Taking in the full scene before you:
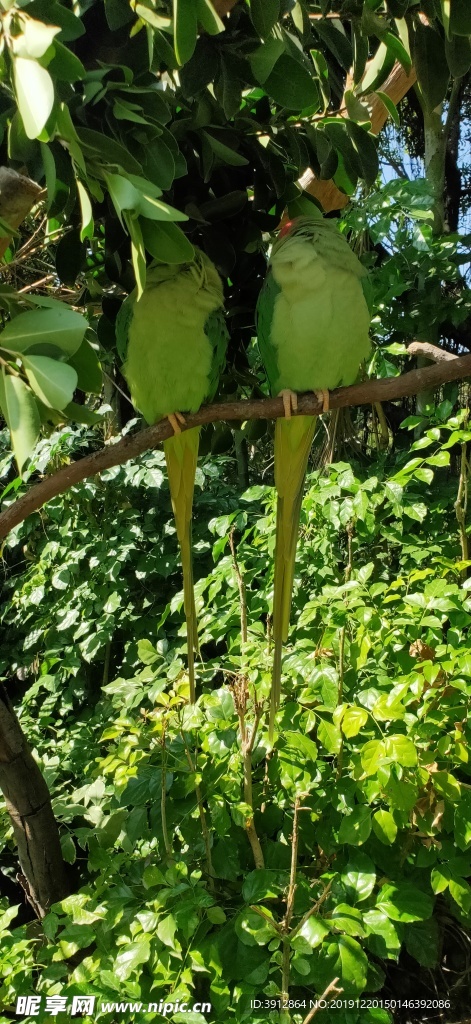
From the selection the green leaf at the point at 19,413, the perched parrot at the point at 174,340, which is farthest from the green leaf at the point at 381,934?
the green leaf at the point at 19,413

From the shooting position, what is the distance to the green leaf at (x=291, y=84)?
1.52 ft

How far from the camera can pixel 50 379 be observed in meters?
0.33

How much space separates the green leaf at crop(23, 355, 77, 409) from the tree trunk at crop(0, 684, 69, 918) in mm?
685

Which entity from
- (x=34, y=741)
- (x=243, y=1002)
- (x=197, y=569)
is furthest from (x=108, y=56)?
(x=34, y=741)

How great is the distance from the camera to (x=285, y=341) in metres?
0.76

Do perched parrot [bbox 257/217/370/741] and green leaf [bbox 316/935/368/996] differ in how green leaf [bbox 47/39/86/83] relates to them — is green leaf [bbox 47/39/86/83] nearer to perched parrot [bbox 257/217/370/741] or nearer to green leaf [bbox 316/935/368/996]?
perched parrot [bbox 257/217/370/741]

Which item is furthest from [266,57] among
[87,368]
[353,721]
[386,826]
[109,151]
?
[386,826]

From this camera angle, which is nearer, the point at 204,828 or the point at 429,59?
the point at 429,59

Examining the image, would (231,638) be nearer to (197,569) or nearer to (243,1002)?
(243,1002)

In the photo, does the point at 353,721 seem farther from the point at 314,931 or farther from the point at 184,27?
the point at 184,27

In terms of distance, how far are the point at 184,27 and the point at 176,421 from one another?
40 cm

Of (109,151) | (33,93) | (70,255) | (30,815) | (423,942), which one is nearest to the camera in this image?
(33,93)

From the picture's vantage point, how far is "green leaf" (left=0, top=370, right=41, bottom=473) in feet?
1.07

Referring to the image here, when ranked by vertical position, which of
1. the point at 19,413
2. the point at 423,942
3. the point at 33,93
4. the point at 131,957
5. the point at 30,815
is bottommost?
the point at 423,942
